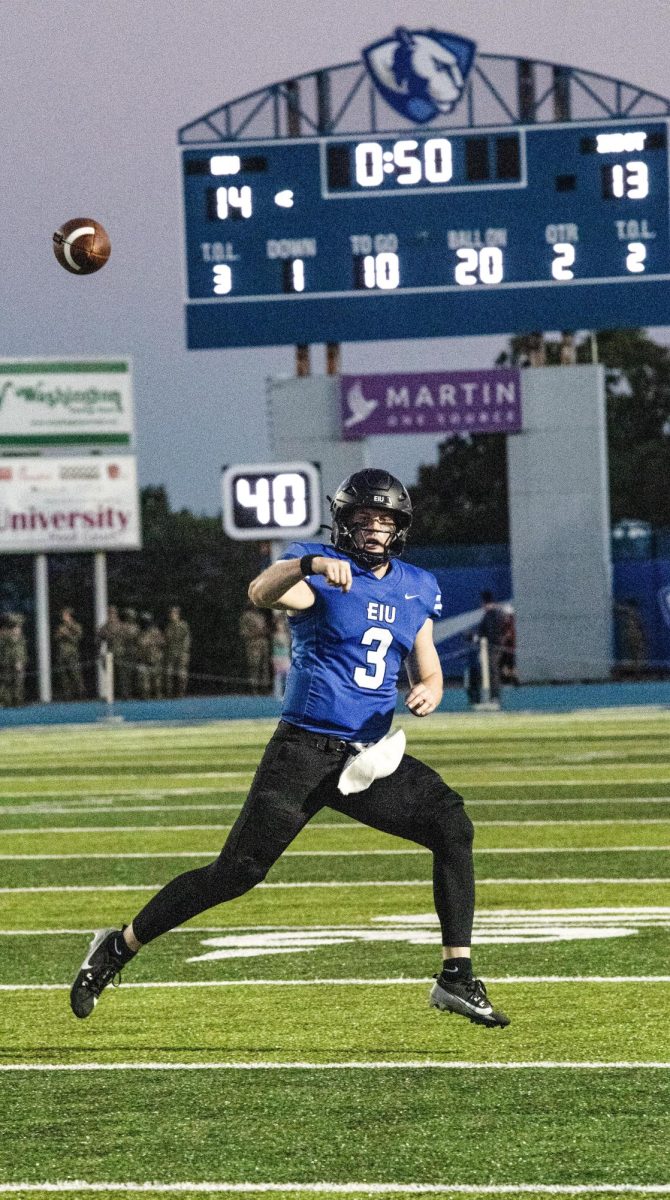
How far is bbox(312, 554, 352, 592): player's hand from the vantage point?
6.15 metres

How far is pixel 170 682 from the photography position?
3841cm

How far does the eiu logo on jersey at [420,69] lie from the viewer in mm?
32562

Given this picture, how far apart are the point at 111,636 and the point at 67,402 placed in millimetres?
5526

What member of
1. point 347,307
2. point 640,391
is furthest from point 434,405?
point 640,391

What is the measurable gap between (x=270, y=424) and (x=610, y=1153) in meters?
33.4

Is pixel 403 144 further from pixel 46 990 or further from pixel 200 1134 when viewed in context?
pixel 200 1134

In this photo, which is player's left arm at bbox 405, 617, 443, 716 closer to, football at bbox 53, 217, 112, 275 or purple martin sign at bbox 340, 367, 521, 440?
football at bbox 53, 217, 112, 275

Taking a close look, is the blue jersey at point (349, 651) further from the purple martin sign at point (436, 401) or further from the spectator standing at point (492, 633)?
the purple martin sign at point (436, 401)

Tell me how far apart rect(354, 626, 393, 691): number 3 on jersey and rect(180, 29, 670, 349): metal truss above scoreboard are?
26046mm

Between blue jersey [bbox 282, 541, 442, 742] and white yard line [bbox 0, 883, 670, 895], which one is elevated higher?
blue jersey [bbox 282, 541, 442, 742]

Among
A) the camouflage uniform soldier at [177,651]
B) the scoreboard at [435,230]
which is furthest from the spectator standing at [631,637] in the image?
the camouflage uniform soldier at [177,651]

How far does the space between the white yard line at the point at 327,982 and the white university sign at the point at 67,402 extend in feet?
105

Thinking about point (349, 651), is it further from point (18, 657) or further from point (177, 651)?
point (177, 651)

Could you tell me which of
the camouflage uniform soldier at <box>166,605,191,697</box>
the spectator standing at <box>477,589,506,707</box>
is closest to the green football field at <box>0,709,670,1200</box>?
the spectator standing at <box>477,589,506,707</box>
